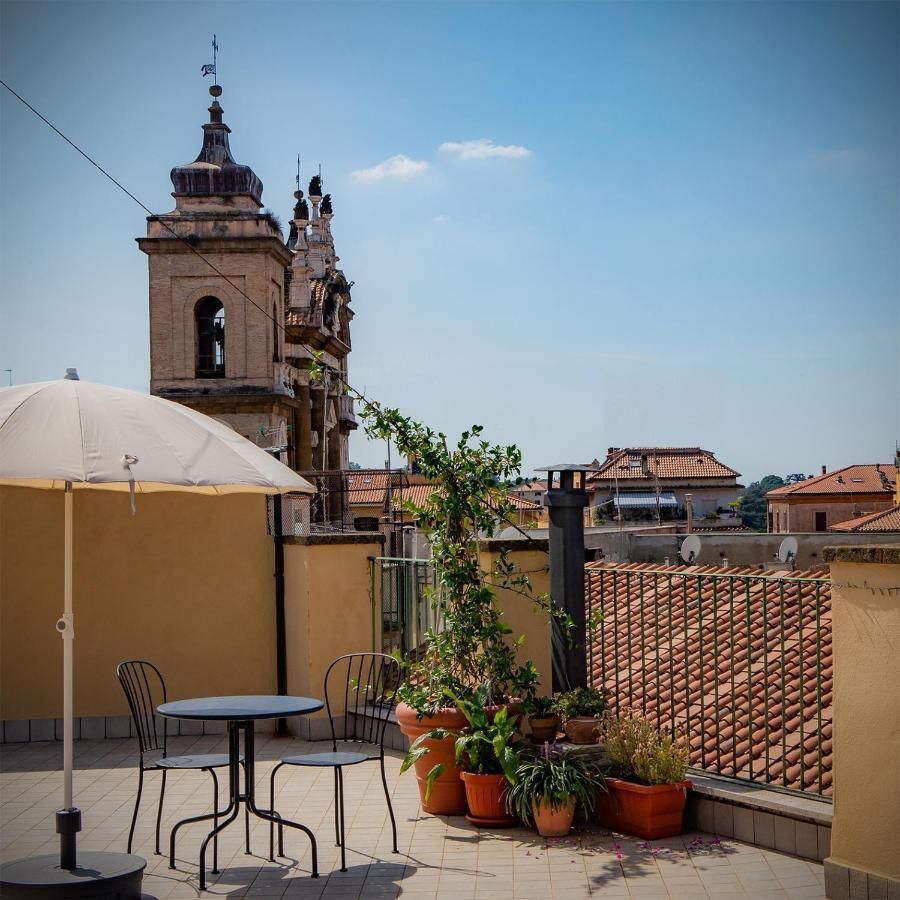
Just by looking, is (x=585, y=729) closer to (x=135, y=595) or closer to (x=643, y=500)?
(x=135, y=595)

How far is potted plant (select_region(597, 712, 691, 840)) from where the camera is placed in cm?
644

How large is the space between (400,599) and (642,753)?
3245 millimetres

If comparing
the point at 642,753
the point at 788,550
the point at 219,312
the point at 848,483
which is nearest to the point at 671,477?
the point at 848,483

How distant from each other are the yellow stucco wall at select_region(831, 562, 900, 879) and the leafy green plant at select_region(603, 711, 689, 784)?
47.1 inches

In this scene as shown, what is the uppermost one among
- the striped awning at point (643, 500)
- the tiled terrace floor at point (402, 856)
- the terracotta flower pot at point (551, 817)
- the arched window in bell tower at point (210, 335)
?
the arched window in bell tower at point (210, 335)

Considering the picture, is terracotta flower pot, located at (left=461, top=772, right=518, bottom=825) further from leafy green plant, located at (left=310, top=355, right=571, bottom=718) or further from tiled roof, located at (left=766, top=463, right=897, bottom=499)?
tiled roof, located at (left=766, top=463, right=897, bottom=499)

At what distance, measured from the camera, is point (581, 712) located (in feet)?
23.5

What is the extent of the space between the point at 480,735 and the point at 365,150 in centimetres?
624

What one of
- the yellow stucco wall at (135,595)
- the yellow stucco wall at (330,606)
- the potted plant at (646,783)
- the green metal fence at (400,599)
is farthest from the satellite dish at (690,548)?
the potted plant at (646,783)

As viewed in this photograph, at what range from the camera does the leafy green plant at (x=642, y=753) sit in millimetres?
6465

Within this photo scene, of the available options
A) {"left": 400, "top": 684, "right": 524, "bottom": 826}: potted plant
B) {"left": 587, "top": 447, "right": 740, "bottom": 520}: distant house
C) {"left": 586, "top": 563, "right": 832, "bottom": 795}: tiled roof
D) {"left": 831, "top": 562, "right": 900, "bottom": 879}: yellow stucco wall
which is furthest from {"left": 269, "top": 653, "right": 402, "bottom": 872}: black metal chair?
{"left": 587, "top": 447, "right": 740, "bottom": 520}: distant house

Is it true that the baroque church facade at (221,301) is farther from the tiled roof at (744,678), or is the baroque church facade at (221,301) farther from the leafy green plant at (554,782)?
the leafy green plant at (554,782)

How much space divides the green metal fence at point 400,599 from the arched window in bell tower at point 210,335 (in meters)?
29.8

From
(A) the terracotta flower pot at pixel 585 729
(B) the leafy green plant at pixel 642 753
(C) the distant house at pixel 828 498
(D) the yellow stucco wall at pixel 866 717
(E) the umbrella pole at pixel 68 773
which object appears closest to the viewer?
(D) the yellow stucco wall at pixel 866 717
